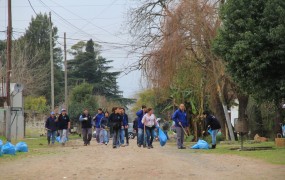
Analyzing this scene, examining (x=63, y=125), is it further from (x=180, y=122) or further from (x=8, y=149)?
(x=8, y=149)

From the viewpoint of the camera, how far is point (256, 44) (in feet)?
59.4

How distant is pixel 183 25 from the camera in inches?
1048

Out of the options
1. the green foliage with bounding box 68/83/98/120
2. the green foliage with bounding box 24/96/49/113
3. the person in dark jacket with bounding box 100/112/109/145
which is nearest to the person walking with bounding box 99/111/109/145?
the person in dark jacket with bounding box 100/112/109/145

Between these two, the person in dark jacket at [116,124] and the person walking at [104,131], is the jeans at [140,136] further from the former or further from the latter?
the person walking at [104,131]

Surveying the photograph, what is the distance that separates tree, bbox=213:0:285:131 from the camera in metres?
17.8

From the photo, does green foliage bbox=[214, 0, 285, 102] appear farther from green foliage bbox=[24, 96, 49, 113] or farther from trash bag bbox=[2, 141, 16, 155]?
green foliage bbox=[24, 96, 49, 113]

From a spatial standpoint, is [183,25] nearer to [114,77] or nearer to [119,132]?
[119,132]

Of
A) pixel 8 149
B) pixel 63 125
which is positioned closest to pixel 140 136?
pixel 63 125

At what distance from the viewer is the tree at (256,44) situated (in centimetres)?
1783

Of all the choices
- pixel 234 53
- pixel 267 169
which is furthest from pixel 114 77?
pixel 267 169

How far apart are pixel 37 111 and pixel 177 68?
109 ft

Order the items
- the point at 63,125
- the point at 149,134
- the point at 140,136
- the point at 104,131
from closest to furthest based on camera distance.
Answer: the point at 149,134, the point at 140,136, the point at 63,125, the point at 104,131

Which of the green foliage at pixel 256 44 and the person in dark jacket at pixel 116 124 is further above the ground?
the green foliage at pixel 256 44

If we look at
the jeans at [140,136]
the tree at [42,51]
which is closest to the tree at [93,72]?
the tree at [42,51]
